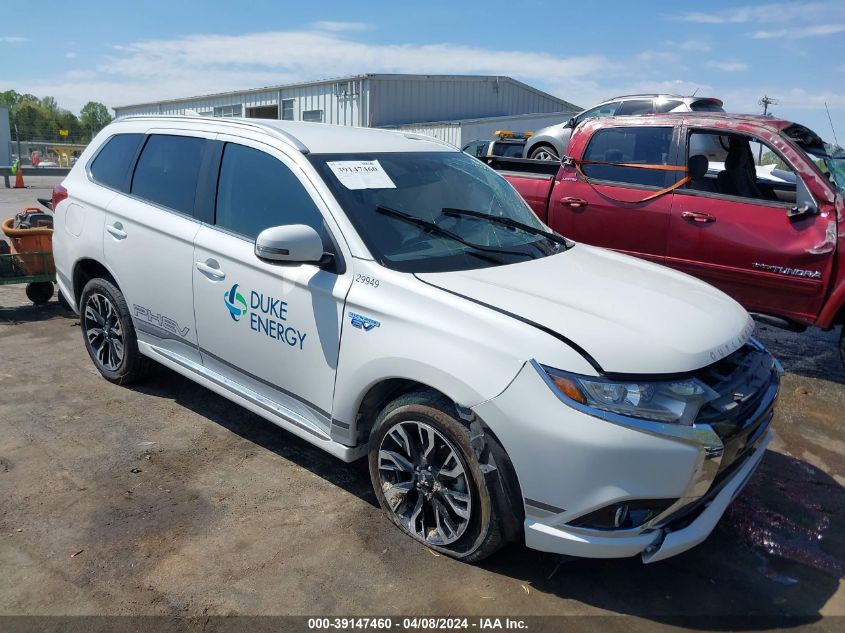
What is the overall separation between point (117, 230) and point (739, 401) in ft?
12.5

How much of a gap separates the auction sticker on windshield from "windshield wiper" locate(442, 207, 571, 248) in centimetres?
36

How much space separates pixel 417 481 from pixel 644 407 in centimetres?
109

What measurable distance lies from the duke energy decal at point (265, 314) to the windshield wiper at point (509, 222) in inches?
39.7

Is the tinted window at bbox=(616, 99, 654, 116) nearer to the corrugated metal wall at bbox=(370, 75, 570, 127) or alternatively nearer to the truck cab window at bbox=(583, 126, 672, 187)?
the truck cab window at bbox=(583, 126, 672, 187)

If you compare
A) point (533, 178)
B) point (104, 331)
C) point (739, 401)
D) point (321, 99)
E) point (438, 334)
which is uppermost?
point (321, 99)

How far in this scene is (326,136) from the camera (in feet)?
13.0

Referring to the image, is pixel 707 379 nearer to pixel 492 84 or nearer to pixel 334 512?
pixel 334 512

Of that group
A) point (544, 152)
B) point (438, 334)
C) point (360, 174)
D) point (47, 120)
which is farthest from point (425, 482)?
point (47, 120)

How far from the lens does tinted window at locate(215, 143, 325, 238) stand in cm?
356

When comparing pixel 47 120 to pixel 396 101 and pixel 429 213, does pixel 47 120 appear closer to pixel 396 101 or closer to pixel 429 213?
pixel 396 101

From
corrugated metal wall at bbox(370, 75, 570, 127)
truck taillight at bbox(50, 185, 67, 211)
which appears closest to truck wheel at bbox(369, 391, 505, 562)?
truck taillight at bbox(50, 185, 67, 211)


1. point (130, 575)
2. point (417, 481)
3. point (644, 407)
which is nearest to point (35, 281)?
point (130, 575)

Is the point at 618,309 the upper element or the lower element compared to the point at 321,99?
lower

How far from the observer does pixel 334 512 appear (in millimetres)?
3492
